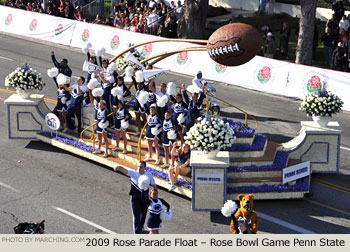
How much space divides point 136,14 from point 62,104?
1422cm

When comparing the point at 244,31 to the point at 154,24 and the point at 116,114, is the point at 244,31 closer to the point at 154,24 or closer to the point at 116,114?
the point at 116,114

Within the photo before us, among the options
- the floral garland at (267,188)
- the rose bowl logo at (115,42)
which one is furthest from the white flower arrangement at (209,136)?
the rose bowl logo at (115,42)

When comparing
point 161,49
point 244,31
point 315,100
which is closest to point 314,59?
point 161,49

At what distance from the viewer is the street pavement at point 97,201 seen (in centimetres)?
1398

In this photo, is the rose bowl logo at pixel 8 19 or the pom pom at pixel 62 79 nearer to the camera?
the pom pom at pixel 62 79

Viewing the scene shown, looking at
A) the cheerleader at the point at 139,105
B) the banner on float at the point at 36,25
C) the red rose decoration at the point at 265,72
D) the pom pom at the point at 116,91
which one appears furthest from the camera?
the banner on float at the point at 36,25

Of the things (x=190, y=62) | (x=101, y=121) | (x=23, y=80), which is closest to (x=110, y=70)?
(x=101, y=121)

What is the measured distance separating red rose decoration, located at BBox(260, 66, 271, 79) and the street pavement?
4.24m

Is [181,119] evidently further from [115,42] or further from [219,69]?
[115,42]

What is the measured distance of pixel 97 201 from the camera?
15.0 m

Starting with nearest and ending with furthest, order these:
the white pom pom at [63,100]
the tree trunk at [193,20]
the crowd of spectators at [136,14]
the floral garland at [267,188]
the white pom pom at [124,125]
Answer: the floral garland at [267,188], the white pom pom at [124,125], the white pom pom at [63,100], the tree trunk at [193,20], the crowd of spectators at [136,14]

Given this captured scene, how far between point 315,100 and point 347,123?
195 inches

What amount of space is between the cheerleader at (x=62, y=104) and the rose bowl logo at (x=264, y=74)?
8.58 m

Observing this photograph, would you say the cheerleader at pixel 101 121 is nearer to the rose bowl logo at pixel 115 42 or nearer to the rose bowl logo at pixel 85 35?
the rose bowl logo at pixel 115 42
